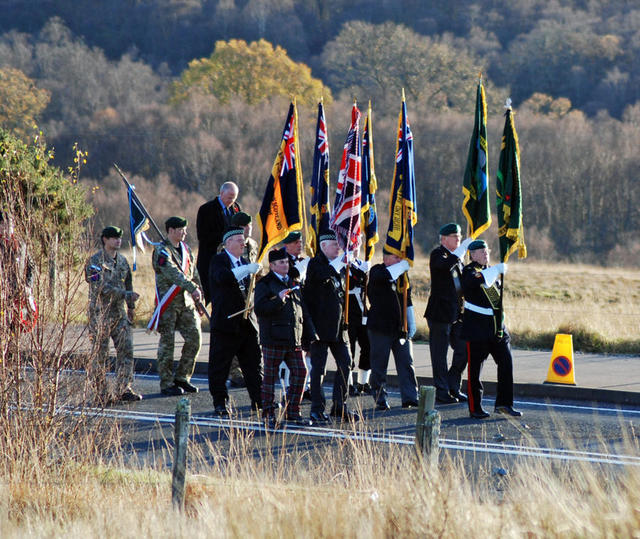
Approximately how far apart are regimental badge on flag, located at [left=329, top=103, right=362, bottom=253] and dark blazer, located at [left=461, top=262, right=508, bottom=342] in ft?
4.51

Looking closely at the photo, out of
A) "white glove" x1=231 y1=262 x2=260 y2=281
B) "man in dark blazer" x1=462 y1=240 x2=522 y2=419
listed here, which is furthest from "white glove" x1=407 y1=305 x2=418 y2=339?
"white glove" x1=231 y1=262 x2=260 y2=281

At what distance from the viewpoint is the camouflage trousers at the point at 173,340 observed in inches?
447

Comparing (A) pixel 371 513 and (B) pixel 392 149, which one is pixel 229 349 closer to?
(A) pixel 371 513

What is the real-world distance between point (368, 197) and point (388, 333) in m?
2.50

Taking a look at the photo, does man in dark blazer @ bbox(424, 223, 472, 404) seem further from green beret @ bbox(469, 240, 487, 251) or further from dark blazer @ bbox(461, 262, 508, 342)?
dark blazer @ bbox(461, 262, 508, 342)

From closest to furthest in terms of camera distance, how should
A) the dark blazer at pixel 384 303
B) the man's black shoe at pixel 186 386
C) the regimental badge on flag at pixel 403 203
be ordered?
1. the dark blazer at pixel 384 303
2. the regimental badge on flag at pixel 403 203
3. the man's black shoe at pixel 186 386

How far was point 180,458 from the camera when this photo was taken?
618cm

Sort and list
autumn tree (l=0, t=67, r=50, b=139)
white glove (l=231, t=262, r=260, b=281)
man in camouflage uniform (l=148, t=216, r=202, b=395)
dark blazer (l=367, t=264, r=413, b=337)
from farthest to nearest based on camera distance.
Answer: autumn tree (l=0, t=67, r=50, b=139), man in camouflage uniform (l=148, t=216, r=202, b=395), dark blazer (l=367, t=264, r=413, b=337), white glove (l=231, t=262, r=260, b=281)

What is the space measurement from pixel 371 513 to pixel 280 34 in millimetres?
110986

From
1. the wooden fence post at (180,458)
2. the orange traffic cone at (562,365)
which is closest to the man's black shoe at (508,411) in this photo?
the orange traffic cone at (562,365)

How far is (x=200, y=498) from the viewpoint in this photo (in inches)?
255

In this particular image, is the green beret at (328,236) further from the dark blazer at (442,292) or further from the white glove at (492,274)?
the white glove at (492,274)

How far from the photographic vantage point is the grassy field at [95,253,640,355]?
52.4ft

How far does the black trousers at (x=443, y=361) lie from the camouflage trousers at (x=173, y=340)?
104 inches
